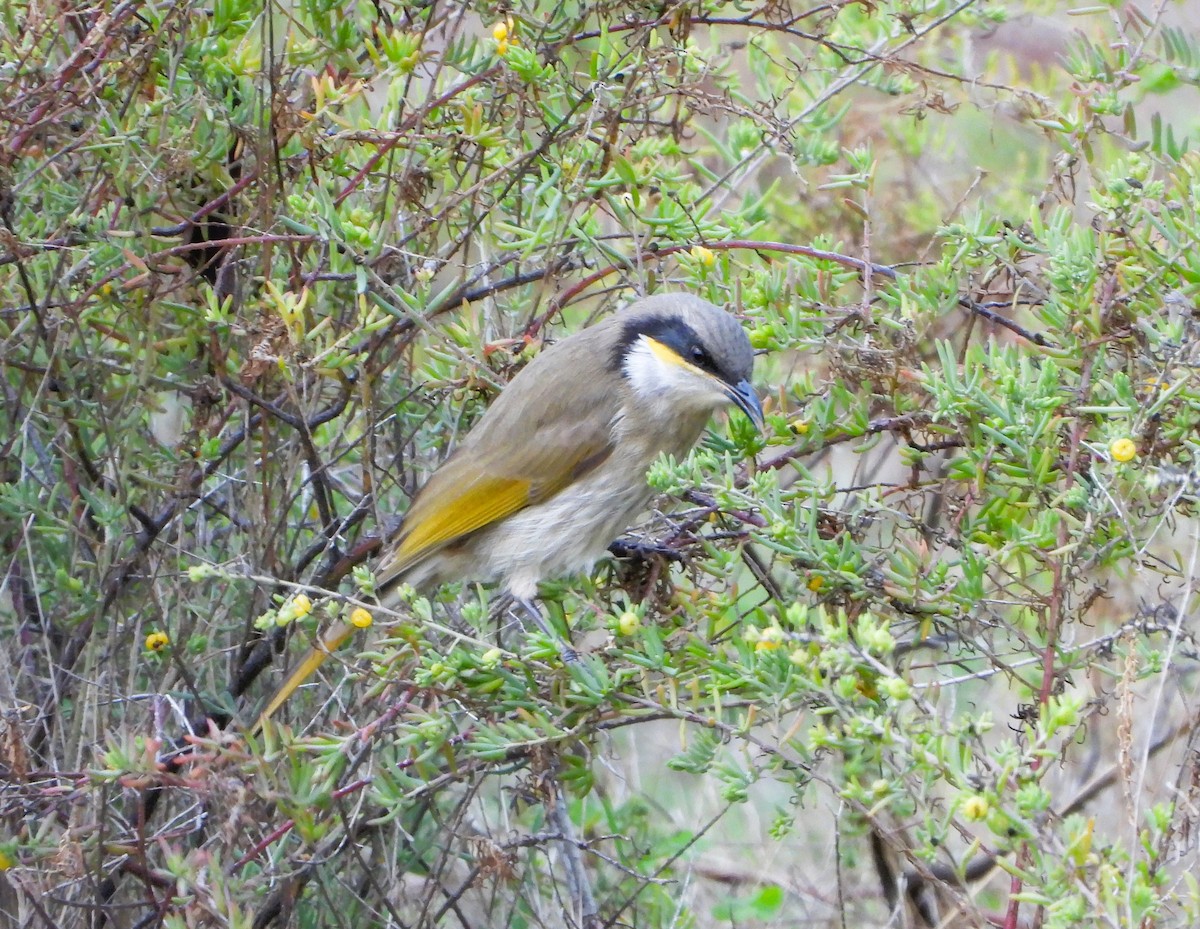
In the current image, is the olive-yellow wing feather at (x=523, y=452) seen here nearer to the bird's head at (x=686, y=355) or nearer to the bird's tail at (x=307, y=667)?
the bird's head at (x=686, y=355)

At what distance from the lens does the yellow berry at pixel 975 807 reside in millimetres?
1845

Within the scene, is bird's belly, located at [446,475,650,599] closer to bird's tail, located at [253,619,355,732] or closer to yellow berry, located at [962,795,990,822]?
bird's tail, located at [253,619,355,732]

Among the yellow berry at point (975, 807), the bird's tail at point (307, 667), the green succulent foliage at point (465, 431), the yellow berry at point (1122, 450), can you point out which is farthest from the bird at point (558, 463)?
the yellow berry at point (975, 807)

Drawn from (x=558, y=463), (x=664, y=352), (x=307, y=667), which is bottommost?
(x=307, y=667)

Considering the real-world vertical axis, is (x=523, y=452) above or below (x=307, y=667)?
above

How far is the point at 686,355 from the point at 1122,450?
1.66m

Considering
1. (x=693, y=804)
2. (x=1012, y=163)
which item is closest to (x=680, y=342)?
(x=693, y=804)

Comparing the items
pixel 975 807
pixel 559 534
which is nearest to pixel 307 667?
pixel 559 534

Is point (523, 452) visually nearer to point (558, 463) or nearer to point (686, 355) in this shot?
point (558, 463)

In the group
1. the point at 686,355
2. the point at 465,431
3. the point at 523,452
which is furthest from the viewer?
the point at 465,431

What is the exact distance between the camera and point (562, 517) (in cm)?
415

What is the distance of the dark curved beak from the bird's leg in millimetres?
696

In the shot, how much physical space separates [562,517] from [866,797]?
2218 mm

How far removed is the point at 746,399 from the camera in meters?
3.37
